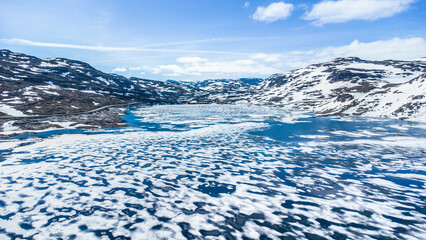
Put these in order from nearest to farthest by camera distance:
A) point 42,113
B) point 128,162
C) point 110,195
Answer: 1. point 110,195
2. point 128,162
3. point 42,113

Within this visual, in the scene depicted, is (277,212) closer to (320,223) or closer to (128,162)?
(320,223)

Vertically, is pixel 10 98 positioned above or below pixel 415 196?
above

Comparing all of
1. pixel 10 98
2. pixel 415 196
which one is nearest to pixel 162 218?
pixel 415 196

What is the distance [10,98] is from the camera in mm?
59781

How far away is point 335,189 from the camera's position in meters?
13.0

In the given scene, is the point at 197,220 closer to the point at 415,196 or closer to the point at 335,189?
the point at 335,189

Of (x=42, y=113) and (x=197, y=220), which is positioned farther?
(x=42, y=113)

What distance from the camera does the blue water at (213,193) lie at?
899cm

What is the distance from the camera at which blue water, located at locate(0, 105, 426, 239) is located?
899 centimetres

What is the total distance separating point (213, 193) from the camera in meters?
12.5

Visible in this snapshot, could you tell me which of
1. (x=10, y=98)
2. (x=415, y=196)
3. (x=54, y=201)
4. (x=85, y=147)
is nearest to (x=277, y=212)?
(x=415, y=196)

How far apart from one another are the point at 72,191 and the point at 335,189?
1511 cm

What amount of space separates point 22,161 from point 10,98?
57.2 metres

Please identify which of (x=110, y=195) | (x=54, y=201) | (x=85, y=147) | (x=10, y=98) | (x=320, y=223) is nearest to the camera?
(x=320, y=223)
